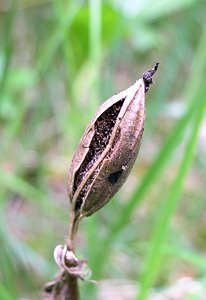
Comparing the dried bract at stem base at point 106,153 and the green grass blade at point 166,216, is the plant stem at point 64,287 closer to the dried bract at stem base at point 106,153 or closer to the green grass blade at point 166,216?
the dried bract at stem base at point 106,153

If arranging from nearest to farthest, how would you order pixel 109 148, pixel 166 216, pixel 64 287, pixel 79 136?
1. pixel 109 148
2. pixel 64 287
3. pixel 166 216
4. pixel 79 136

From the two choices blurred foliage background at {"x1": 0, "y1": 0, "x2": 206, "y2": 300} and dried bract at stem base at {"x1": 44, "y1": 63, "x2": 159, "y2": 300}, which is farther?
blurred foliage background at {"x1": 0, "y1": 0, "x2": 206, "y2": 300}

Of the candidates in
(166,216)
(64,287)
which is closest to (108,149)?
(64,287)

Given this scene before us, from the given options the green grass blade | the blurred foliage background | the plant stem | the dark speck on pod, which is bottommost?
the plant stem

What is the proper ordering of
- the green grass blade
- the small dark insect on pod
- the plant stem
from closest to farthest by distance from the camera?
the small dark insect on pod < the plant stem < the green grass blade

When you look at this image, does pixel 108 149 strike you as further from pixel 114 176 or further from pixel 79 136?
pixel 79 136

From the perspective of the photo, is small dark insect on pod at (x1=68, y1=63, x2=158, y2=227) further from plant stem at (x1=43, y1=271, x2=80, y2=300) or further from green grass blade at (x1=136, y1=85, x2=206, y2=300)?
green grass blade at (x1=136, y1=85, x2=206, y2=300)

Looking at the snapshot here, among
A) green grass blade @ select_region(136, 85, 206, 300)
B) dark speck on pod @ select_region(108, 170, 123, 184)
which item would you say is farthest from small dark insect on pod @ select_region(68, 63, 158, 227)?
green grass blade @ select_region(136, 85, 206, 300)
